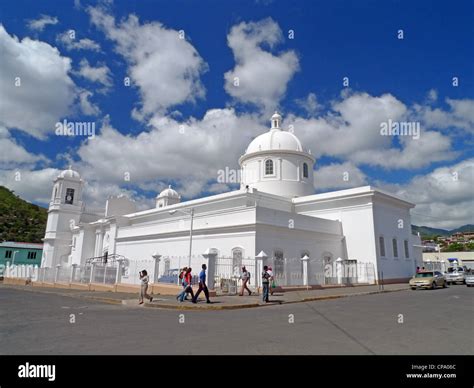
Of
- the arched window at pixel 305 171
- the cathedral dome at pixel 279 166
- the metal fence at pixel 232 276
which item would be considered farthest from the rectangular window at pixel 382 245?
the metal fence at pixel 232 276

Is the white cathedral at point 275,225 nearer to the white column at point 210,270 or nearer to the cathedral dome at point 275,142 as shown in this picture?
the cathedral dome at point 275,142

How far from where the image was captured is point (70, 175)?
40719 mm

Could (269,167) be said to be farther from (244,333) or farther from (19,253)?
(19,253)

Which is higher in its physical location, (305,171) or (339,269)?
(305,171)

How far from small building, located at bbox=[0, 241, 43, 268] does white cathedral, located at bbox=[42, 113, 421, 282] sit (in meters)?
20.9

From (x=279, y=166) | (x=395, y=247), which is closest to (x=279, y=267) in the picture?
(x=279, y=166)

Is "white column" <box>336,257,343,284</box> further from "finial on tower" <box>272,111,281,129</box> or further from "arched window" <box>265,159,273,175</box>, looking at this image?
"finial on tower" <box>272,111,281,129</box>

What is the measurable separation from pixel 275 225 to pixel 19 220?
75.0 meters

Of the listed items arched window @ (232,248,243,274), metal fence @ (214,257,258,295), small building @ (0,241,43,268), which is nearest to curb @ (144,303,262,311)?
metal fence @ (214,257,258,295)

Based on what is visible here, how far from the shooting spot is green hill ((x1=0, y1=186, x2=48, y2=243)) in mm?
69938

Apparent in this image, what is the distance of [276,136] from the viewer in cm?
3183
